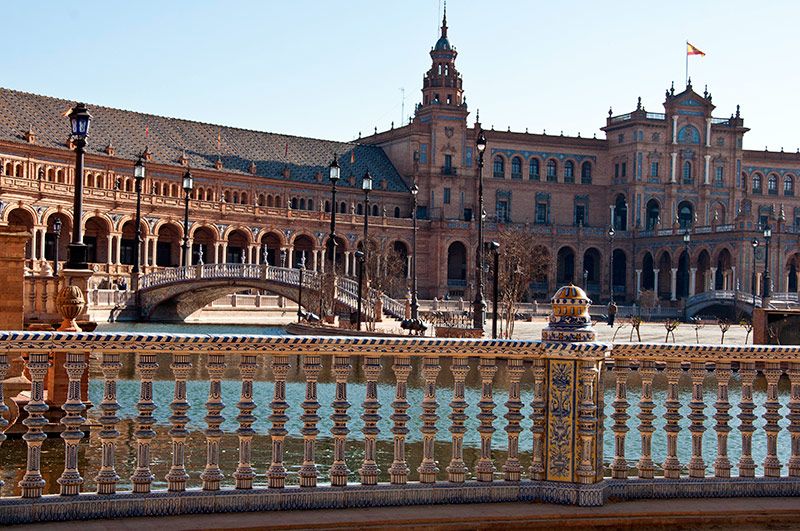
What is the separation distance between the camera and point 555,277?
315 feet

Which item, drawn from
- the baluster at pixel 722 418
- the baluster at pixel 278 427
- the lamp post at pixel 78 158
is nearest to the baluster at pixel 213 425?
the baluster at pixel 278 427

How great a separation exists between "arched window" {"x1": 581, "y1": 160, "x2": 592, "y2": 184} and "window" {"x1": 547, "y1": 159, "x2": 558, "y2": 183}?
2.80m

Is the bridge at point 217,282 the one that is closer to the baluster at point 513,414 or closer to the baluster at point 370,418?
the baluster at point 513,414

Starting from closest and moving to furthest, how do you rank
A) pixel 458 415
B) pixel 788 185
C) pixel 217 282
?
1. pixel 458 415
2. pixel 217 282
3. pixel 788 185

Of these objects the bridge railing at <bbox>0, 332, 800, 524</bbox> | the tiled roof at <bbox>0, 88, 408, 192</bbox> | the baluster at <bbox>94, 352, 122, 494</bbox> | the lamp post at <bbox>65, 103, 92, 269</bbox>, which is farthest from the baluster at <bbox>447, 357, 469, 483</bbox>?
the tiled roof at <bbox>0, 88, 408, 192</bbox>

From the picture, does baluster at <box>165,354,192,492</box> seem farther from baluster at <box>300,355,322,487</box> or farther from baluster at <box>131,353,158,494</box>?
baluster at <box>300,355,322,487</box>

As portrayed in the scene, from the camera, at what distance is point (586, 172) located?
103m

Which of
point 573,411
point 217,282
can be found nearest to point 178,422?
point 573,411

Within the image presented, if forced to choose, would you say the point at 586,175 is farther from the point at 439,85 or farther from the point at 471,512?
the point at 471,512

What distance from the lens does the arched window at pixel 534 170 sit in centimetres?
10106

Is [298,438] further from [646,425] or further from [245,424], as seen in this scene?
[245,424]

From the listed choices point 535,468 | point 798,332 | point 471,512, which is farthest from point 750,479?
point 798,332

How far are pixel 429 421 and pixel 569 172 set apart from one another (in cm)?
9635

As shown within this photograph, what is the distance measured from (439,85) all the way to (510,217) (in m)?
14.1
